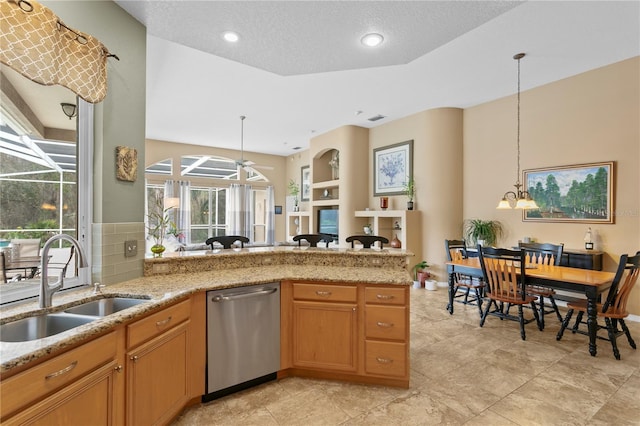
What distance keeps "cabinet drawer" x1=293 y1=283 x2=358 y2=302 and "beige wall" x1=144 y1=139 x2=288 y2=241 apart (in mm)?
5266

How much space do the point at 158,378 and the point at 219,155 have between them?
26.0 feet

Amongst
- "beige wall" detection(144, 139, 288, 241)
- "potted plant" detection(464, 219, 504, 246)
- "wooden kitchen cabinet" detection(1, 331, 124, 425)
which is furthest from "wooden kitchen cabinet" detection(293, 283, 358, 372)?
"beige wall" detection(144, 139, 288, 241)

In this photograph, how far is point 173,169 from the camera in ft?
27.4

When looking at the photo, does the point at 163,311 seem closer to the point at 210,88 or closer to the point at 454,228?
the point at 210,88

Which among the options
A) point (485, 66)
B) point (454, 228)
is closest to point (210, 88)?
point (485, 66)

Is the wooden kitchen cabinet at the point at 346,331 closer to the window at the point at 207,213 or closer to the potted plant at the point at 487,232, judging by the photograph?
the potted plant at the point at 487,232

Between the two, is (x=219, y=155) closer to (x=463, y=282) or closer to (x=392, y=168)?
(x=392, y=168)

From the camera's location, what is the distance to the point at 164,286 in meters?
2.19

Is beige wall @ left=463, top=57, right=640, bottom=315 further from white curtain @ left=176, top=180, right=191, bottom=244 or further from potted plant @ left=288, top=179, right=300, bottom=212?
white curtain @ left=176, top=180, right=191, bottom=244

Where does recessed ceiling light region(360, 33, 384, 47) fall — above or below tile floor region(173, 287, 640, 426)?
above

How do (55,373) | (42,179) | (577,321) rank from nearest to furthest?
(55,373)
(42,179)
(577,321)

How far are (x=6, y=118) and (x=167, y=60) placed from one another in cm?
259

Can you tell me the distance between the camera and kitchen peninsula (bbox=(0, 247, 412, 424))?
1273mm

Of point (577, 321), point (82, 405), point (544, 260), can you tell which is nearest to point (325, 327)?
point (82, 405)
